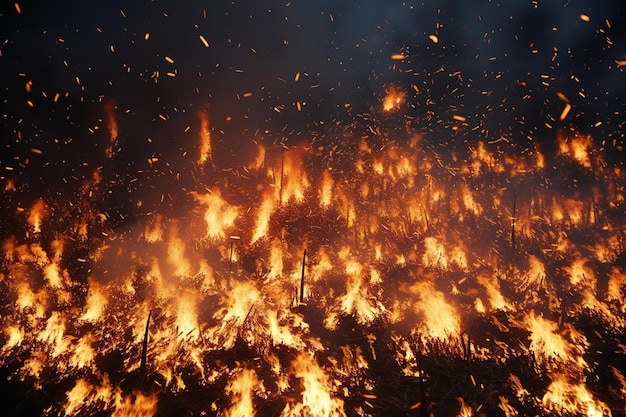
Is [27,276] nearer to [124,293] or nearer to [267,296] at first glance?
[124,293]

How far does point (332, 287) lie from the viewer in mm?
11320

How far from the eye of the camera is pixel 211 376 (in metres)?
7.02

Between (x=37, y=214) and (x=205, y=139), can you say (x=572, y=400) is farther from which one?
(x=37, y=214)

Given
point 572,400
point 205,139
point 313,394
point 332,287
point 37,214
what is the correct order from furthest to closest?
point 205,139, point 37,214, point 332,287, point 313,394, point 572,400

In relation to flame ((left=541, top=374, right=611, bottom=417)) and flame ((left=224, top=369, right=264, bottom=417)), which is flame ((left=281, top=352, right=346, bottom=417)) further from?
flame ((left=541, top=374, right=611, bottom=417))

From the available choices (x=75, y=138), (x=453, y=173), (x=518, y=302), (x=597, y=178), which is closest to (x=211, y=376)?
(x=518, y=302)

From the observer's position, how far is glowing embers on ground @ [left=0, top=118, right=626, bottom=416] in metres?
6.78

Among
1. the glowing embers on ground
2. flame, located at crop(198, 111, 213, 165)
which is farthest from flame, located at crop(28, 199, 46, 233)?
flame, located at crop(198, 111, 213, 165)

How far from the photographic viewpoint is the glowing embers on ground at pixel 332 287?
6777mm

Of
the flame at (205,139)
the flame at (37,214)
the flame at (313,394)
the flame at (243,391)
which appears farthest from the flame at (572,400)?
the flame at (37,214)

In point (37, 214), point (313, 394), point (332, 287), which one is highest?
point (313, 394)

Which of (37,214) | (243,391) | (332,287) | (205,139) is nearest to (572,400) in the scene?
(243,391)

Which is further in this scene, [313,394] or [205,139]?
[205,139]

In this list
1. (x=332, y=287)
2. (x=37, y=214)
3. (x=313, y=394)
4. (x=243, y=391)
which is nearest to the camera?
(x=313, y=394)
